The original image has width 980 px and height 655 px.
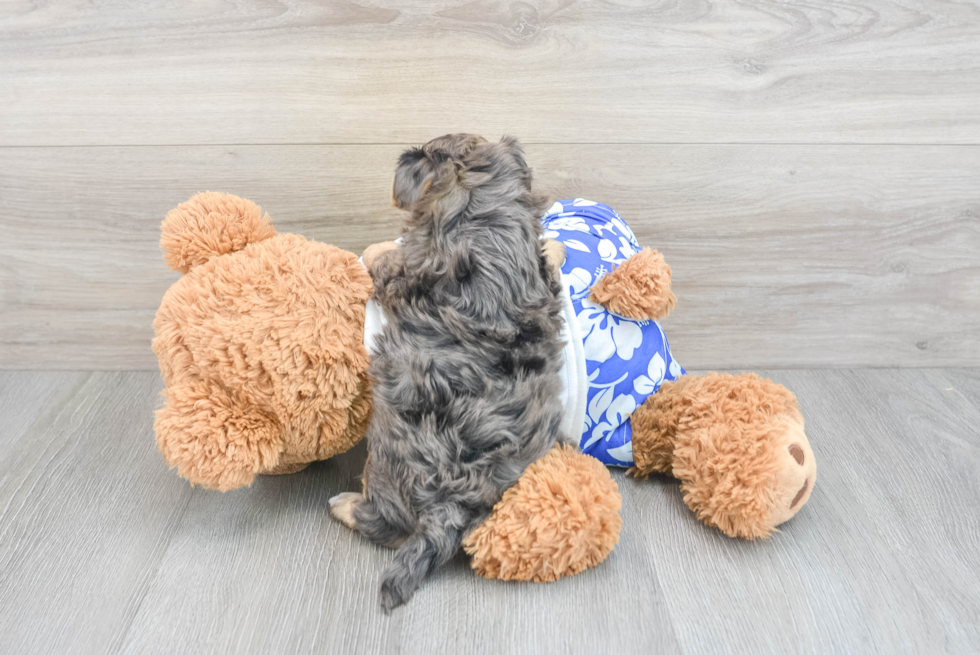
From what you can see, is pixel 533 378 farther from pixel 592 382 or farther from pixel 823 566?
pixel 823 566

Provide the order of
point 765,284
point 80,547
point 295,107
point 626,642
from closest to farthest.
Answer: point 626,642
point 80,547
point 295,107
point 765,284

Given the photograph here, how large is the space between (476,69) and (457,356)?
432 millimetres

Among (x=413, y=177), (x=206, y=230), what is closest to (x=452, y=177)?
(x=413, y=177)

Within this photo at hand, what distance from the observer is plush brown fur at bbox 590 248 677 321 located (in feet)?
2.41

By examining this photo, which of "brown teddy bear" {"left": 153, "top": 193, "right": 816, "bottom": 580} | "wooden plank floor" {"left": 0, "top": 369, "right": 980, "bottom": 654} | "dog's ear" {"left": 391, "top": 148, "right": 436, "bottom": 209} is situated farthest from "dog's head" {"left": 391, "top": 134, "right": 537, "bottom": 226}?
"wooden plank floor" {"left": 0, "top": 369, "right": 980, "bottom": 654}

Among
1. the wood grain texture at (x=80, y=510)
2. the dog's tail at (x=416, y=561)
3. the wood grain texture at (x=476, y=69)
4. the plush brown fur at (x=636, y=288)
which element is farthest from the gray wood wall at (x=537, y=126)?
the dog's tail at (x=416, y=561)

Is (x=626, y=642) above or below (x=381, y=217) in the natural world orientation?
below

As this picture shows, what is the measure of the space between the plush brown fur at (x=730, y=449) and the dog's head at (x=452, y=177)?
1.00 ft

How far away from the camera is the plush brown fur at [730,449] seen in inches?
27.2

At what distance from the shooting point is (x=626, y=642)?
61 cm

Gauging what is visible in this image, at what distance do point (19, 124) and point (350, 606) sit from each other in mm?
788

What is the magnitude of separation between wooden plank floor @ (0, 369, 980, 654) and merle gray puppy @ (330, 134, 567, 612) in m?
0.08

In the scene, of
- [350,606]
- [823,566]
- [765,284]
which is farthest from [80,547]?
[765,284]

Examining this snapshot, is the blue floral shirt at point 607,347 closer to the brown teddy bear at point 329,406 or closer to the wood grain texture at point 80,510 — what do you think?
the brown teddy bear at point 329,406
